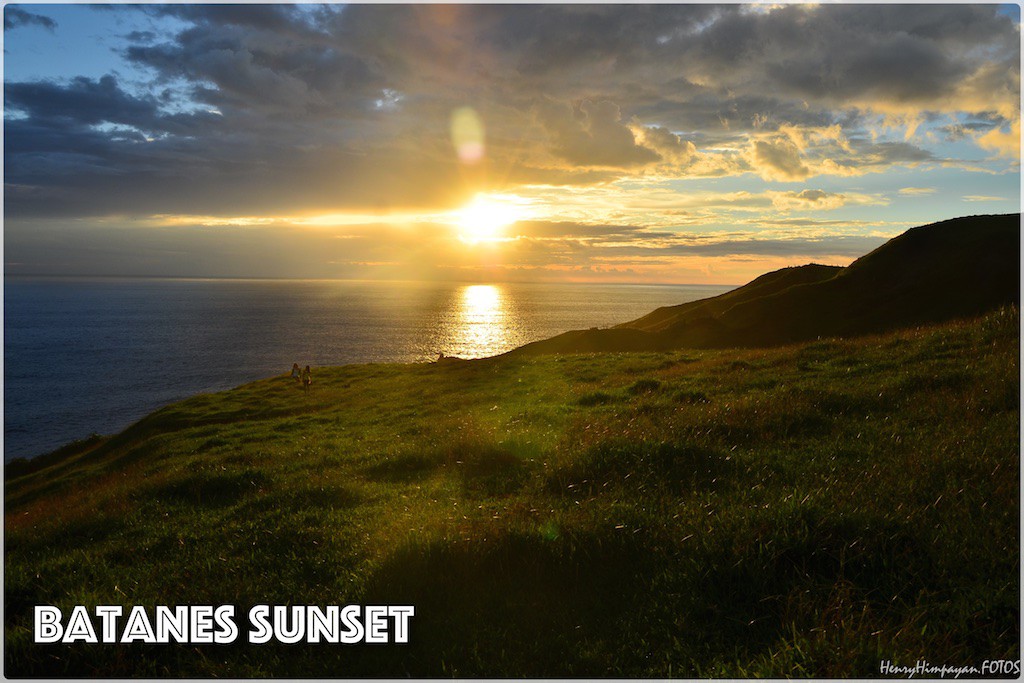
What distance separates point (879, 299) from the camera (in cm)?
6681

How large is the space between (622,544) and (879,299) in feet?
245

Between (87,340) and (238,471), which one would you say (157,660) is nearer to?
(238,471)

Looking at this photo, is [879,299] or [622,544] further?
[879,299]

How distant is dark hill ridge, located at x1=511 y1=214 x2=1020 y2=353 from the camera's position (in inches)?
2370

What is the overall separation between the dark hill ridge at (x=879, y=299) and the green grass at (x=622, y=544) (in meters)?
48.3

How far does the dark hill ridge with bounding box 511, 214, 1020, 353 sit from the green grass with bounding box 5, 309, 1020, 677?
48.3 m

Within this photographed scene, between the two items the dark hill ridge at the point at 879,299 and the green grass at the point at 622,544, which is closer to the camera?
the green grass at the point at 622,544

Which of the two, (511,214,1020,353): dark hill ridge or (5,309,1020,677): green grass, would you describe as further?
(511,214,1020,353): dark hill ridge

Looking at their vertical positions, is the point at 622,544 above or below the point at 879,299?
below

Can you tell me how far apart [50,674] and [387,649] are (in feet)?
12.4

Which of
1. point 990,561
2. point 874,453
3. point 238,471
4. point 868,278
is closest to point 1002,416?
point 874,453

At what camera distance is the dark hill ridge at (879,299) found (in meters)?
60.2

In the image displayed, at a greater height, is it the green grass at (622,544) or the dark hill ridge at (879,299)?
the dark hill ridge at (879,299)

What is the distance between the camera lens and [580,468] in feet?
32.6
